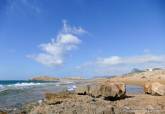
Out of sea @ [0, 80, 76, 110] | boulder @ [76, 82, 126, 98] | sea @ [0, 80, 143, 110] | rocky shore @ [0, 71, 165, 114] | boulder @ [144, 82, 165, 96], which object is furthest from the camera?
sea @ [0, 80, 76, 110]

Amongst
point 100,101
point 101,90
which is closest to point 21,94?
point 101,90

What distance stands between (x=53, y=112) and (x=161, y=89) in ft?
52.8

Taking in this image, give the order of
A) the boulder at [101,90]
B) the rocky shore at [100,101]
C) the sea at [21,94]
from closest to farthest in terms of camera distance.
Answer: the rocky shore at [100,101] < the boulder at [101,90] < the sea at [21,94]

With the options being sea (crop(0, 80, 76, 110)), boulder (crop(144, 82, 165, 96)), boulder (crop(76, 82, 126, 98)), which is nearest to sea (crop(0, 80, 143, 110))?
sea (crop(0, 80, 76, 110))

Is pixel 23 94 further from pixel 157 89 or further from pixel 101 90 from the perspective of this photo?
pixel 101 90

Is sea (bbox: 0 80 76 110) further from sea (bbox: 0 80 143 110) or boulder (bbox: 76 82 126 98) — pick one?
boulder (bbox: 76 82 126 98)

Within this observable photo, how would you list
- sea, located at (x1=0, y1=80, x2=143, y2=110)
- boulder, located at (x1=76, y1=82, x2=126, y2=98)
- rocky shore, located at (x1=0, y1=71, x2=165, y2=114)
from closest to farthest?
rocky shore, located at (x1=0, y1=71, x2=165, y2=114) < boulder, located at (x1=76, y1=82, x2=126, y2=98) < sea, located at (x1=0, y1=80, x2=143, y2=110)

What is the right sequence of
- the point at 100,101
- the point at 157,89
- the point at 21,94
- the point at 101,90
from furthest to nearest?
the point at 21,94 → the point at 157,89 → the point at 101,90 → the point at 100,101

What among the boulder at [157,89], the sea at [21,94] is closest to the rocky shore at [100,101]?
the boulder at [157,89]

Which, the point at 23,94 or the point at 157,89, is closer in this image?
the point at 157,89

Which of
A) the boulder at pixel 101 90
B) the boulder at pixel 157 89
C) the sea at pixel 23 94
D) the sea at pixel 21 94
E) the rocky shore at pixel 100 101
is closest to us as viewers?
the rocky shore at pixel 100 101

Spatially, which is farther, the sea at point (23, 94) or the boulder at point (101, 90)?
the sea at point (23, 94)

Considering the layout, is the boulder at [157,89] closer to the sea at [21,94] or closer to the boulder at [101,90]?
the boulder at [101,90]

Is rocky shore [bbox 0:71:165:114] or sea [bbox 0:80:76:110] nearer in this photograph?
rocky shore [bbox 0:71:165:114]
